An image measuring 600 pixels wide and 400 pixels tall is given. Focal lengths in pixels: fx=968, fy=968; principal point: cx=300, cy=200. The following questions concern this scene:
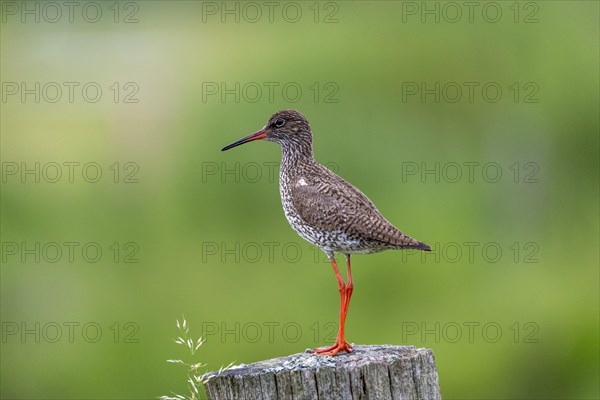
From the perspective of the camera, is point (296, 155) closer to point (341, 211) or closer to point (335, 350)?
point (341, 211)

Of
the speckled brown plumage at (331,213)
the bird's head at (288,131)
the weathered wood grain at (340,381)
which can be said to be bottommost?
the weathered wood grain at (340,381)

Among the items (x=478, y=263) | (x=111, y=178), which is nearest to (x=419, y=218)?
(x=478, y=263)

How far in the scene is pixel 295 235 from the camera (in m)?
12.8

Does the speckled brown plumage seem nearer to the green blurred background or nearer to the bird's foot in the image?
the bird's foot

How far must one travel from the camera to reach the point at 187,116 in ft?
55.6

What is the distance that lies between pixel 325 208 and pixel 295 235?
252 inches

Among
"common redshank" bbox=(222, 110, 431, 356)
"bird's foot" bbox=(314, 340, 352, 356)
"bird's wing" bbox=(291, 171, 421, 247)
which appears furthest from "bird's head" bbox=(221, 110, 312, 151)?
"bird's foot" bbox=(314, 340, 352, 356)

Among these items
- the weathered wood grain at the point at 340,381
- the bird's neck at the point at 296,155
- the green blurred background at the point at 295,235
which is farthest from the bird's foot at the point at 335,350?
the green blurred background at the point at 295,235

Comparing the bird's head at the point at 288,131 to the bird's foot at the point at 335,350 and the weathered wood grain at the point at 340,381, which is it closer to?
the bird's foot at the point at 335,350

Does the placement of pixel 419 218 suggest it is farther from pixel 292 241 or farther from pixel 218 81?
pixel 218 81

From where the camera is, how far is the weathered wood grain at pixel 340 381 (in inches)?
189

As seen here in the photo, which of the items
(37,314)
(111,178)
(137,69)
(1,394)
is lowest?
(1,394)

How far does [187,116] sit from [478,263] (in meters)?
6.19

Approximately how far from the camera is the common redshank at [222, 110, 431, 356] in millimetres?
6188
